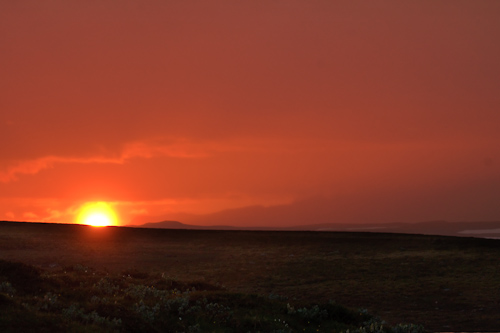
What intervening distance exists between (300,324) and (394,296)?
8447 millimetres

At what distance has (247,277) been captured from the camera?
3058 cm

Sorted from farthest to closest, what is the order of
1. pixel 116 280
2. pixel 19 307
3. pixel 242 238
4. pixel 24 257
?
pixel 242 238, pixel 24 257, pixel 116 280, pixel 19 307

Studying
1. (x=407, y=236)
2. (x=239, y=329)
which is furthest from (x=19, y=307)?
(x=407, y=236)

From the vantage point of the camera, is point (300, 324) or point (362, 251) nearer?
A: point (300, 324)

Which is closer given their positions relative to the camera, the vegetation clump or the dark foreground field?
the vegetation clump

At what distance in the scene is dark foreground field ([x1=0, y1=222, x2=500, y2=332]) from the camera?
19438 mm

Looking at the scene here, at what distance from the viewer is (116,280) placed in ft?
81.3

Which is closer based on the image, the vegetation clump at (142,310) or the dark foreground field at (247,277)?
the vegetation clump at (142,310)

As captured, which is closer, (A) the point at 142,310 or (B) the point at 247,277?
(A) the point at 142,310

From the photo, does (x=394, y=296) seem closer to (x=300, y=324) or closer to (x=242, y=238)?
(x=300, y=324)

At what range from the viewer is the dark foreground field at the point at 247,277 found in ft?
63.8

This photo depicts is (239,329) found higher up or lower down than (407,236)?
lower down

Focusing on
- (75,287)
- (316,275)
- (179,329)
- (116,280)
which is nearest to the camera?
(179,329)

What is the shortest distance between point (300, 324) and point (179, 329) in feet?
14.9
